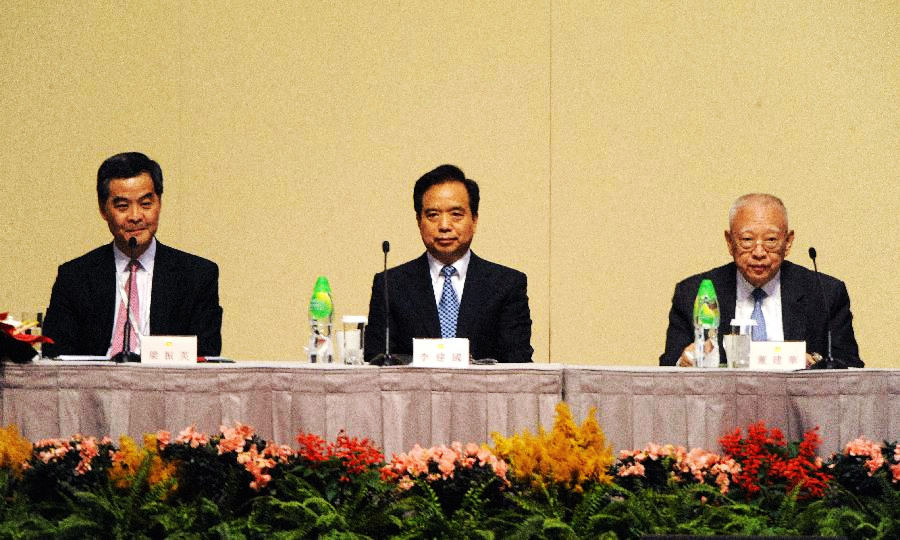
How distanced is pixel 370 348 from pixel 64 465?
1.47 meters

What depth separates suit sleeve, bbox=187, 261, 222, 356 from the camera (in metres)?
4.37

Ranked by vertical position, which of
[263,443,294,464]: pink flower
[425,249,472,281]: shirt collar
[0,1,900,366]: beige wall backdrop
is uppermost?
[0,1,900,366]: beige wall backdrop

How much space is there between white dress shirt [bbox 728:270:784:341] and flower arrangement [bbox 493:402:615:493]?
1438 millimetres

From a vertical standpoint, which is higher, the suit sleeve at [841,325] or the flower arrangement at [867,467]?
the suit sleeve at [841,325]

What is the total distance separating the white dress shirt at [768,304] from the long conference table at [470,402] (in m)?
1.05

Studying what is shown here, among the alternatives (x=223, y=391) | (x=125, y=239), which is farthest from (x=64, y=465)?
(x=125, y=239)

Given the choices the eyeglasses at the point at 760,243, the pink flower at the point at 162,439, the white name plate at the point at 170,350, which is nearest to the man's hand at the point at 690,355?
the eyeglasses at the point at 760,243

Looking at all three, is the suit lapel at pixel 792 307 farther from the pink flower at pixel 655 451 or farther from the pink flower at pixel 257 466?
the pink flower at pixel 257 466

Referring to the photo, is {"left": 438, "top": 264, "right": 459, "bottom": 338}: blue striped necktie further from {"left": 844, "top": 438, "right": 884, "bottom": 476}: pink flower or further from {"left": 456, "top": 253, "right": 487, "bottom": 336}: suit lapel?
{"left": 844, "top": 438, "right": 884, "bottom": 476}: pink flower

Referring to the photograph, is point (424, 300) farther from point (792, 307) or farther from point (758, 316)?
point (792, 307)

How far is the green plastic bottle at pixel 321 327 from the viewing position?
3.79m

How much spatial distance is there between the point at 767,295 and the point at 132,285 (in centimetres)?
229

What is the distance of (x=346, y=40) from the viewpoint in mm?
5672

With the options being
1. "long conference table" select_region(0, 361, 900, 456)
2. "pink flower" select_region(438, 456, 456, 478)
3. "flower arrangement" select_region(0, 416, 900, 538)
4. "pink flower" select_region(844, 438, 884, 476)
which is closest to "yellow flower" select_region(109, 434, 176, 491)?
"flower arrangement" select_region(0, 416, 900, 538)
